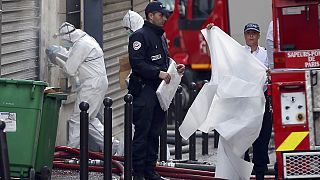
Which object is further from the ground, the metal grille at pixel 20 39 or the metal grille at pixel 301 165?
the metal grille at pixel 20 39

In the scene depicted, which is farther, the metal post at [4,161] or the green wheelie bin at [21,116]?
the green wheelie bin at [21,116]

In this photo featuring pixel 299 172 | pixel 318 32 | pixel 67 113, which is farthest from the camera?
pixel 67 113

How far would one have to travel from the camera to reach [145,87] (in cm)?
1134

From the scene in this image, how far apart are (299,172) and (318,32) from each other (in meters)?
2.28

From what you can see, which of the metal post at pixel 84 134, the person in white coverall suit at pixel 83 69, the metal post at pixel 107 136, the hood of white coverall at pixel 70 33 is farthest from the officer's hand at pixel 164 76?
the hood of white coverall at pixel 70 33

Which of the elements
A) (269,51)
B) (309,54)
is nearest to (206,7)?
(269,51)

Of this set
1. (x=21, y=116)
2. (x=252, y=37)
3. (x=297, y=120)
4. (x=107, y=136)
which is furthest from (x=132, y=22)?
(x=297, y=120)

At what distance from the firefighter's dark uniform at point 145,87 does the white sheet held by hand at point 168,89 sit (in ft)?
0.26

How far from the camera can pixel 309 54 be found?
10852mm

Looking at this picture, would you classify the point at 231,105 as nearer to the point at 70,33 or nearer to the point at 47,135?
the point at 47,135

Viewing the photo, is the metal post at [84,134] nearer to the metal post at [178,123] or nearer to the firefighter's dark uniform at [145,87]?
the firefighter's dark uniform at [145,87]

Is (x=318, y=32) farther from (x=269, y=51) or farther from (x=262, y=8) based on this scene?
(x=262, y=8)

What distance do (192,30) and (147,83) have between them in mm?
13125

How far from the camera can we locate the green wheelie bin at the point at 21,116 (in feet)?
33.6
